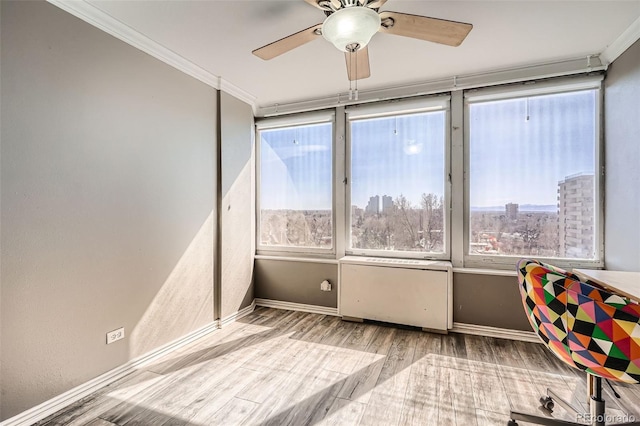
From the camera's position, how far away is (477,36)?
7.43 ft

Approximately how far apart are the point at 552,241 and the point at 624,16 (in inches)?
71.0

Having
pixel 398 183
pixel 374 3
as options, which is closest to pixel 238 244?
pixel 398 183

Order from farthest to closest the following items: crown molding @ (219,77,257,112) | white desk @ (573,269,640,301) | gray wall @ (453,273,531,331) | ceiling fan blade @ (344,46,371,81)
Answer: crown molding @ (219,77,257,112) → gray wall @ (453,273,531,331) → ceiling fan blade @ (344,46,371,81) → white desk @ (573,269,640,301)

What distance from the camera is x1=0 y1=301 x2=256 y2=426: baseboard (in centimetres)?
167

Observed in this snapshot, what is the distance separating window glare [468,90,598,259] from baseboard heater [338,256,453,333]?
506mm

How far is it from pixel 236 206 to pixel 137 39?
1772mm

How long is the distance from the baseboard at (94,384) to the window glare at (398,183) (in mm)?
1980

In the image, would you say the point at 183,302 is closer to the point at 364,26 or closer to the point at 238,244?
the point at 238,244

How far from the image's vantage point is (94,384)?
6.56ft

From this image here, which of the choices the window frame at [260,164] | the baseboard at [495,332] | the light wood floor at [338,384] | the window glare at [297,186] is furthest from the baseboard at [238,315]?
the baseboard at [495,332]

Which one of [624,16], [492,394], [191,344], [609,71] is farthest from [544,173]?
[191,344]

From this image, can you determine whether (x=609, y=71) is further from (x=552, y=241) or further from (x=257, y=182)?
(x=257, y=182)

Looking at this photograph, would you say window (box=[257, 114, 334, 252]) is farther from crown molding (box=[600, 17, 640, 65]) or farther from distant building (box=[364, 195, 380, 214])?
crown molding (box=[600, 17, 640, 65])

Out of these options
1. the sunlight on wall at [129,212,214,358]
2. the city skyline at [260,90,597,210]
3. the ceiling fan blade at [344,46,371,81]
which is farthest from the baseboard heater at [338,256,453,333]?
the ceiling fan blade at [344,46,371,81]
